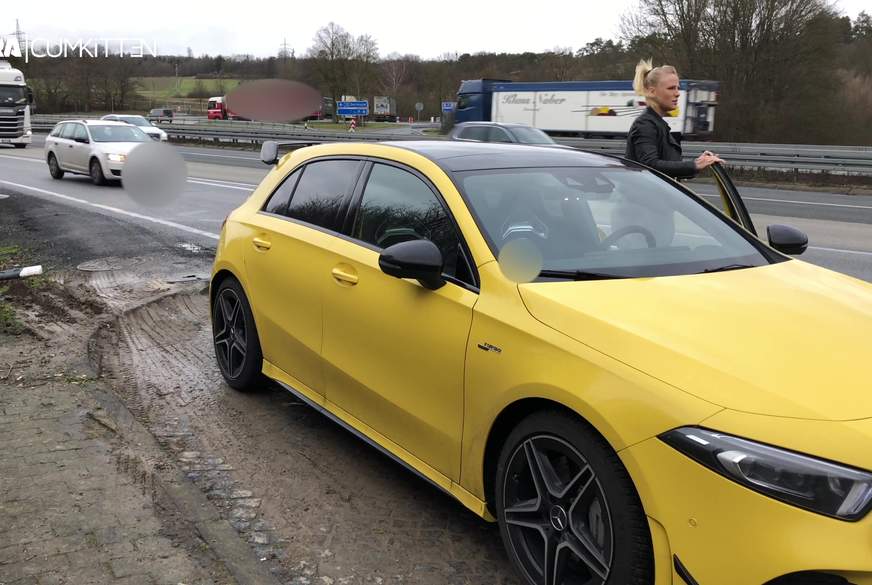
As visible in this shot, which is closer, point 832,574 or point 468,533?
point 832,574

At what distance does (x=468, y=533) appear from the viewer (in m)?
3.35

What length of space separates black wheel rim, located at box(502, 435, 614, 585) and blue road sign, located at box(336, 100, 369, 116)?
971 cm

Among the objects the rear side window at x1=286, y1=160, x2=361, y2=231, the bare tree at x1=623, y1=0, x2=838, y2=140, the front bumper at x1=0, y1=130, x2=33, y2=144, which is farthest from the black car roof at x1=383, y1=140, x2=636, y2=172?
the bare tree at x1=623, y1=0, x2=838, y2=140

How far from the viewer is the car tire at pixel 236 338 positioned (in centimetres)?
472

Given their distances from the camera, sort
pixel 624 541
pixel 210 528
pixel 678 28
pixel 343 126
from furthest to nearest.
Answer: pixel 678 28 → pixel 343 126 → pixel 210 528 → pixel 624 541

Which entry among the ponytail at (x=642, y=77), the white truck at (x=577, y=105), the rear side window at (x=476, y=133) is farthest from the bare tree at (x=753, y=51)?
the ponytail at (x=642, y=77)

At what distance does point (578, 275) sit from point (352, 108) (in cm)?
1111

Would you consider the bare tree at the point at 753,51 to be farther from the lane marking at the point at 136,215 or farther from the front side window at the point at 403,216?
the front side window at the point at 403,216

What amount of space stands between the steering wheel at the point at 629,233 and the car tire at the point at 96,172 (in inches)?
675

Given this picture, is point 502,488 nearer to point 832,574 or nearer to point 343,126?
point 832,574

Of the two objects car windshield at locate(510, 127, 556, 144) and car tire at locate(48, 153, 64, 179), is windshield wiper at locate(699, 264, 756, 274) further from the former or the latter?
car tire at locate(48, 153, 64, 179)

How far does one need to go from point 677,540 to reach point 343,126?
1261 centimetres

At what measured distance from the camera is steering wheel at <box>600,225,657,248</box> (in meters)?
3.42

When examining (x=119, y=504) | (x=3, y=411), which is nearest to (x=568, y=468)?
(x=119, y=504)
